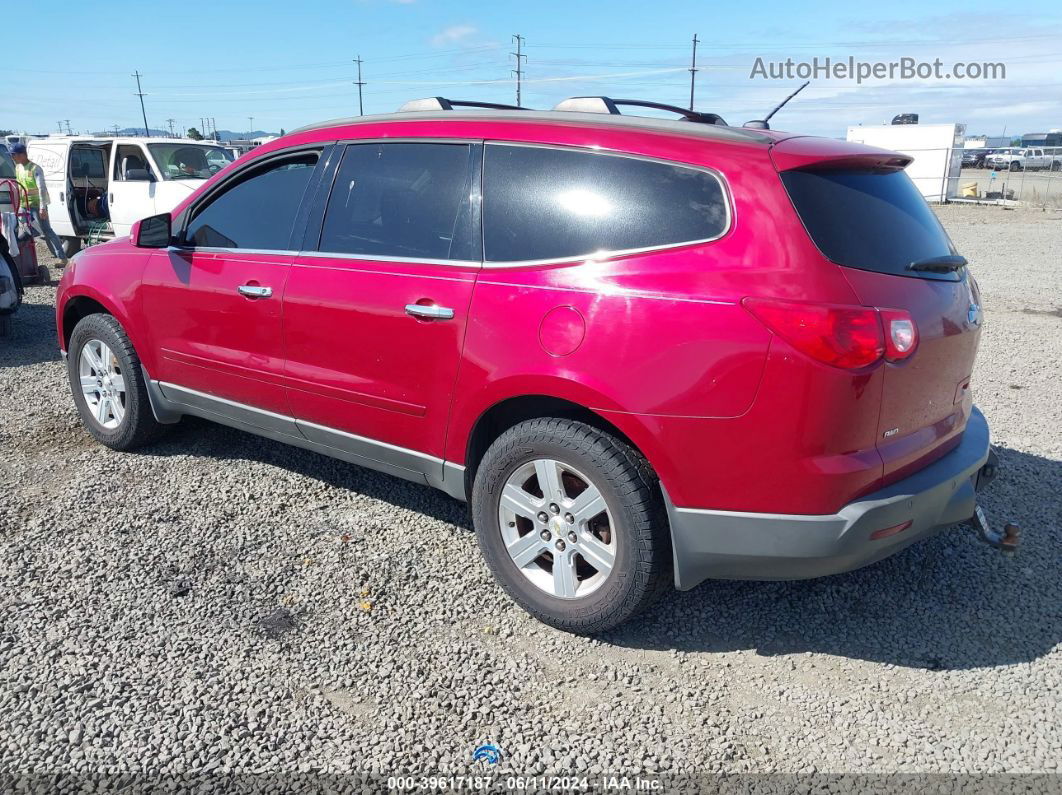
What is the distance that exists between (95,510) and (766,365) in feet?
11.3

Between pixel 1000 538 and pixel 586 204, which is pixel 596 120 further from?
pixel 1000 538

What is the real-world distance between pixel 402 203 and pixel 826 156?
1.77 meters

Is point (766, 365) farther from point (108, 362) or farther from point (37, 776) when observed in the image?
point (108, 362)

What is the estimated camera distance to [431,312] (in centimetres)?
332

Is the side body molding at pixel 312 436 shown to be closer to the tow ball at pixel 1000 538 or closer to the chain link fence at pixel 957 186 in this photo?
the tow ball at pixel 1000 538

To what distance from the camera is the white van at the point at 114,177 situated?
1210 centimetres

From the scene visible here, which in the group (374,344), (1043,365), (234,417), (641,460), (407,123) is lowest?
(1043,365)

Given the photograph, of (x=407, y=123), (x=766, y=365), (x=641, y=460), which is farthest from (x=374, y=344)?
(x=766, y=365)

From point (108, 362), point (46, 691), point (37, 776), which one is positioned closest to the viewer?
point (37, 776)

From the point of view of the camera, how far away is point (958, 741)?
8.62 ft

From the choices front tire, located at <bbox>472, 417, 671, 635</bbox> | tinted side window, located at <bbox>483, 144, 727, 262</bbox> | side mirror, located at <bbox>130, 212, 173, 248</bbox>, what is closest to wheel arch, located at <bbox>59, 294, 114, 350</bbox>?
side mirror, located at <bbox>130, 212, 173, 248</bbox>

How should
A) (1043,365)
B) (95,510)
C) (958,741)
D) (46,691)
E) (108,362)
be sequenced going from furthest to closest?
(1043,365) → (108,362) → (95,510) → (46,691) → (958,741)

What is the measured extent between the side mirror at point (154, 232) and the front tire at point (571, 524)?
2388 millimetres

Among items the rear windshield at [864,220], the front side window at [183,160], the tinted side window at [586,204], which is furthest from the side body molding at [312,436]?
the front side window at [183,160]
